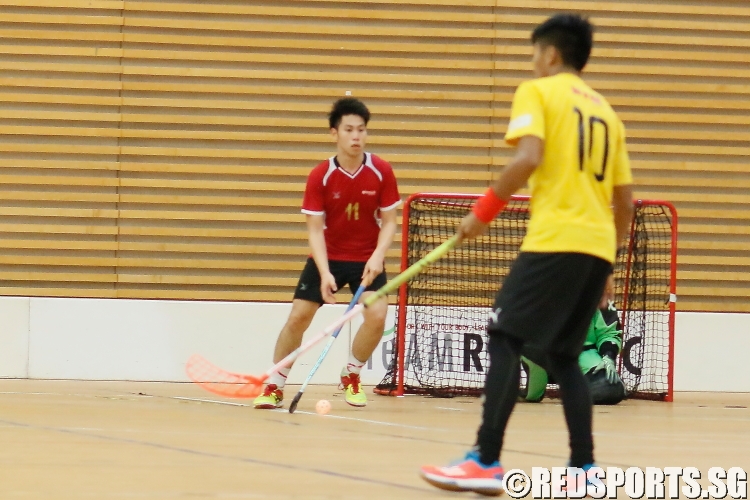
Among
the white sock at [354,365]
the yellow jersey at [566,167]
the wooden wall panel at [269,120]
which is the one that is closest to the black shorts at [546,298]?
the yellow jersey at [566,167]

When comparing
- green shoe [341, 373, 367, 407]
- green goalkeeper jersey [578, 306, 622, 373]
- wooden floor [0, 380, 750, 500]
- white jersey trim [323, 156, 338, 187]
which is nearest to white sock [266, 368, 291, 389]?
wooden floor [0, 380, 750, 500]

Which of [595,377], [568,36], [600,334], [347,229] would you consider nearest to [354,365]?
[347,229]

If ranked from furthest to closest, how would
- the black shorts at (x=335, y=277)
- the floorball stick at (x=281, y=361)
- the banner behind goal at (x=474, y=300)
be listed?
the banner behind goal at (x=474, y=300)
the black shorts at (x=335, y=277)
the floorball stick at (x=281, y=361)

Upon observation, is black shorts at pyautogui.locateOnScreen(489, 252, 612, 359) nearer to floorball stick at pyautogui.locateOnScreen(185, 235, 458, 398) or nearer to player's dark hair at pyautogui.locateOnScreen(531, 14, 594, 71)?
floorball stick at pyautogui.locateOnScreen(185, 235, 458, 398)

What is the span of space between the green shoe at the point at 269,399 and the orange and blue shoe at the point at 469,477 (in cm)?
302

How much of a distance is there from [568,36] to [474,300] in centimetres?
490

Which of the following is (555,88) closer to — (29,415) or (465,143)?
(29,415)

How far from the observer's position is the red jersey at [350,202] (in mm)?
6332

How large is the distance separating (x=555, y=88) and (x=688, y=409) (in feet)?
13.4

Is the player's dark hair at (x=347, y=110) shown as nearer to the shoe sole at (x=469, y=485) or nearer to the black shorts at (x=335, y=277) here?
the black shorts at (x=335, y=277)

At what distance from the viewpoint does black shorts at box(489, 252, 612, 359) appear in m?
3.26

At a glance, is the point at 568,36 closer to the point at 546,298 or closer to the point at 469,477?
the point at 546,298

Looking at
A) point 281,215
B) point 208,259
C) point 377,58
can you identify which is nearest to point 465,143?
point 377,58

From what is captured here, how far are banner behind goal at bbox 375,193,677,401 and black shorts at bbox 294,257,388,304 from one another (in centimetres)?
121
